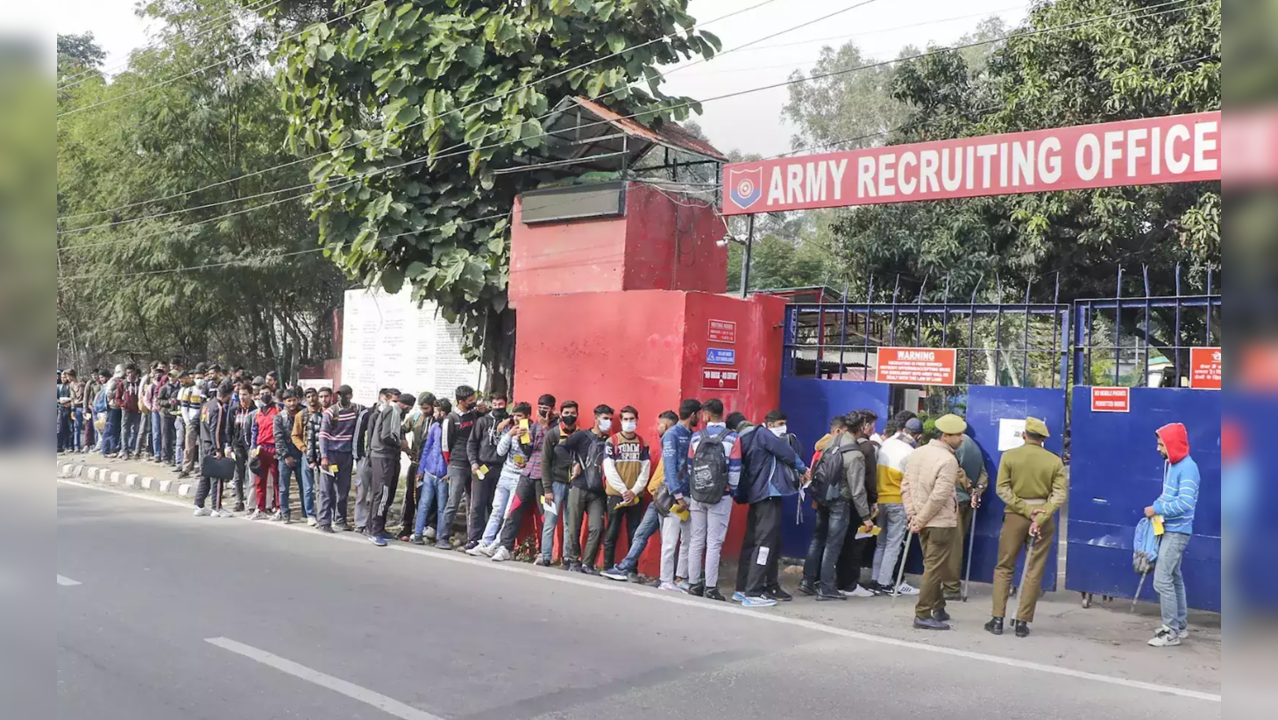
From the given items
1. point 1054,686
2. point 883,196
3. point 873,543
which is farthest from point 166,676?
point 883,196

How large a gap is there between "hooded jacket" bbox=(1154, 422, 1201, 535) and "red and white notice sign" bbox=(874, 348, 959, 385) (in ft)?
7.09

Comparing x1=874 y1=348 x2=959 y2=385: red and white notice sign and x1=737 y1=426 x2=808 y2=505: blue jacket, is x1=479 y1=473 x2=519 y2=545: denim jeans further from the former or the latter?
x1=874 y1=348 x2=959 y2=385: red and white notice sign

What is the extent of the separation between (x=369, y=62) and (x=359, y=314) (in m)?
6.40

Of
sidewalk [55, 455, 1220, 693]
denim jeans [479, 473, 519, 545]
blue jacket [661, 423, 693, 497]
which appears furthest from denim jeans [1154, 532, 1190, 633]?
denim jeans [479, 473, 519, 545]

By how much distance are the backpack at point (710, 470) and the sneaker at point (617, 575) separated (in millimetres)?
1390

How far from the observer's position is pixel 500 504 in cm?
1091

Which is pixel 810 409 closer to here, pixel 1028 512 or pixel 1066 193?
pixel 1028 512

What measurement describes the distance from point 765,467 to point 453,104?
23.4ft

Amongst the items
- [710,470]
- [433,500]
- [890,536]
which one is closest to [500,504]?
[433,500]

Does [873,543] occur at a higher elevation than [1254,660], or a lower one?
lower

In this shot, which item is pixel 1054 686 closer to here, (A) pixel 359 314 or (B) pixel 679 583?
(B) pixel 679 583

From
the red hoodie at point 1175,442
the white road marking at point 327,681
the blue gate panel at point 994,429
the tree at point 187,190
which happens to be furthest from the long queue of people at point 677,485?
the tree at point 187,190

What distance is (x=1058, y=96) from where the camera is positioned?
14422mm

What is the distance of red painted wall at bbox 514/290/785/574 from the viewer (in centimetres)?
1032
